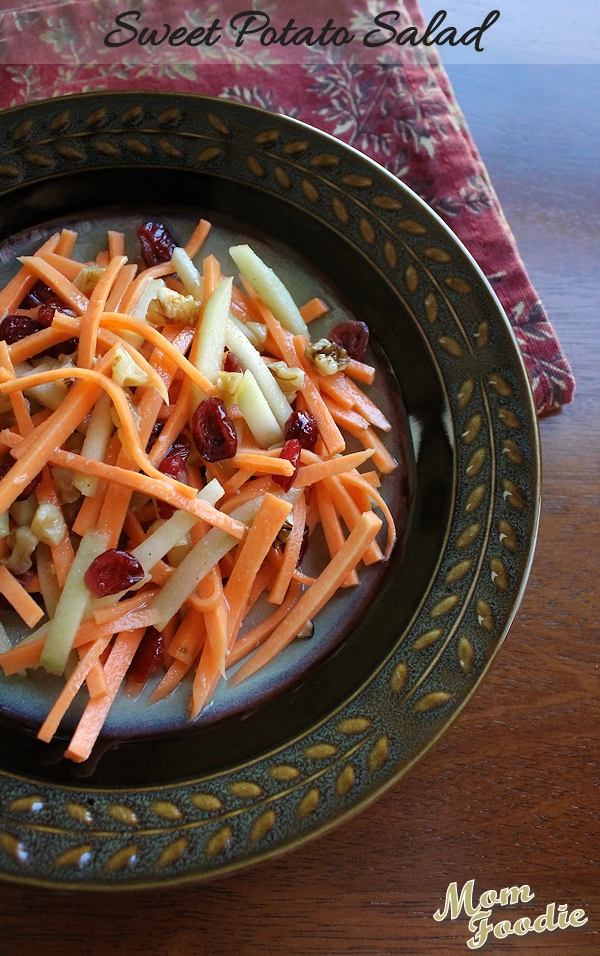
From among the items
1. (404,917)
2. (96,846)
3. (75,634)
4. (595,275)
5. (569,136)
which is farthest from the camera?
(569,136)

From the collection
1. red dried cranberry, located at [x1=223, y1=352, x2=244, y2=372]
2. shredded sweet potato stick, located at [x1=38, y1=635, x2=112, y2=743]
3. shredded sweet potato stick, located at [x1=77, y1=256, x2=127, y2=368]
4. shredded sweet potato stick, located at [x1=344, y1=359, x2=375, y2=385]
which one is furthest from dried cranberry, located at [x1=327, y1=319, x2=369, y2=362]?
shredded sweet potato stick, located at [x1=38, y1=635, x2=112, y2=743]

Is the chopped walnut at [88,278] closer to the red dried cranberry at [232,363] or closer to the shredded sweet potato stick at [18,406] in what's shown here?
the shredded sweet potato stick at [18,406]

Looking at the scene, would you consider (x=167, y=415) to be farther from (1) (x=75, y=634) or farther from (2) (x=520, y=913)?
(2) (x=520, y=913)

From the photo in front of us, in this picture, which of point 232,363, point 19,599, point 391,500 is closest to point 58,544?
point 19,599

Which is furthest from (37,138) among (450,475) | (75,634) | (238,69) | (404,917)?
(404,917)

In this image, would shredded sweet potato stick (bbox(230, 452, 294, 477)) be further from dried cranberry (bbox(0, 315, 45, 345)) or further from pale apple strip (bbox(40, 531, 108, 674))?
dried cranberry (bbox(0, 315, 45, 345))

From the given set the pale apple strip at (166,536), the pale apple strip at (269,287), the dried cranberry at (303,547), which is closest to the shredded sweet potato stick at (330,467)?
the dried cranberry at (303,547)
